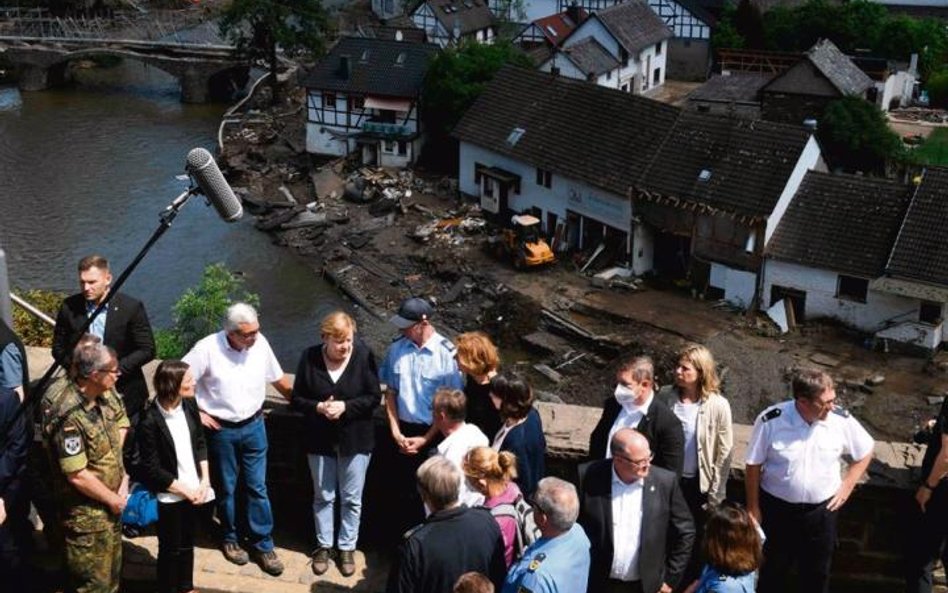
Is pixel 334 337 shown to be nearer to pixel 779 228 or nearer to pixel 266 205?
pixel 779 228

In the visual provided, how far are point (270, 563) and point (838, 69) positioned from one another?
1447 inches

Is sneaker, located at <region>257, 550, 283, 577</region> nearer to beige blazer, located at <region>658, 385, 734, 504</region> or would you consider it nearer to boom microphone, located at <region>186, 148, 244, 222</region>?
boom microphone, located at <region>186, 148, 244, 222</region>

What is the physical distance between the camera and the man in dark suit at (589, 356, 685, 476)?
6.94m

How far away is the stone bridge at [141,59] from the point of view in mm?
52875

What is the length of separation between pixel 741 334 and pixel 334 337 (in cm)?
2206

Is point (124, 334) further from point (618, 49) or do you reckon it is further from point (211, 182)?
point (618, 49)

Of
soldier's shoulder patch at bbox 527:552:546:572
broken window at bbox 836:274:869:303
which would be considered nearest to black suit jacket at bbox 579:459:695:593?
soldier's shoulder patch at bbox 527:552:546:572

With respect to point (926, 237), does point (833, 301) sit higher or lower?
lower

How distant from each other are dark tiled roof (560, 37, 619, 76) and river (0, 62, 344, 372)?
48.5ft

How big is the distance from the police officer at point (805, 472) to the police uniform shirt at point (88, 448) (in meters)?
3.84

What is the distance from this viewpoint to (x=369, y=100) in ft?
135

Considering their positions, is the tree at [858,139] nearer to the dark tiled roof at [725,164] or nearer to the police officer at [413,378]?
the dark tiled roof at [725,164]

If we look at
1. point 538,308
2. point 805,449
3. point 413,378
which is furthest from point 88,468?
point 538,308

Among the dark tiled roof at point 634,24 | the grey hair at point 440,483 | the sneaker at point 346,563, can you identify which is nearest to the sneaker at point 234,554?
the sneaker at point 346,563
